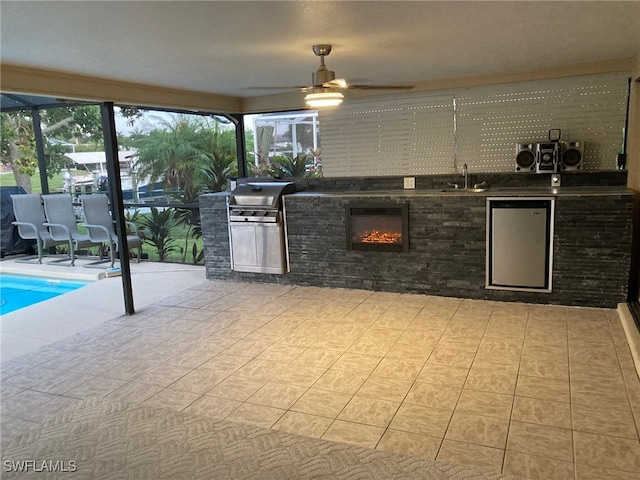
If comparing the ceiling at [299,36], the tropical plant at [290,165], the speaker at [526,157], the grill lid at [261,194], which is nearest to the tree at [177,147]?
the tropical plant at [290,165]

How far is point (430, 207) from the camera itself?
5035 mm

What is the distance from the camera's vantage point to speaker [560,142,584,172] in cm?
497

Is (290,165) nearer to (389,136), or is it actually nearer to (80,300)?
(389,136)

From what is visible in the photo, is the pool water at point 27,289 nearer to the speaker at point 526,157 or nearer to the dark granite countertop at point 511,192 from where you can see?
the dark granite countertop at point 511,192

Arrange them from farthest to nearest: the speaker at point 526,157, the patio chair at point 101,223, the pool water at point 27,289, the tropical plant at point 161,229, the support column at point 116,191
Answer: the tropical plant at point 161,229 → the patio chair at point 101,223 → the pool water at point 27,289 → the speaker at point 526,157 → the support column at point 116,191

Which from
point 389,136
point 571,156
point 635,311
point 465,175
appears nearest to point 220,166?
point 389,136

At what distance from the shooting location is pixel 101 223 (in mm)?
7500

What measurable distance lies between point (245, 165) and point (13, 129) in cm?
431

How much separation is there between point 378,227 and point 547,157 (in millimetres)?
1852

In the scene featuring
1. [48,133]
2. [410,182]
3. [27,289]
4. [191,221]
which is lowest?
[27,289]

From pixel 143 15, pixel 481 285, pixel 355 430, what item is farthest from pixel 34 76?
pixel 481 285

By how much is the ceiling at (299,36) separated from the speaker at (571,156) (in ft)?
2.65

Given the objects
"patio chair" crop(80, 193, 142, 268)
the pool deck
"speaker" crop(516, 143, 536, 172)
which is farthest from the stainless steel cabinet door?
"patio chair" crop(80, 193, 142, 268)

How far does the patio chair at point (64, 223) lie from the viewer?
24.3ft
